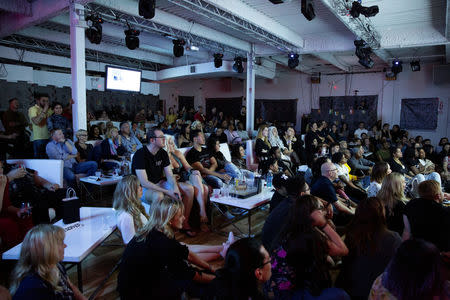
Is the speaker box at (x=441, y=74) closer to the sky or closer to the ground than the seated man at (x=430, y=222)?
closer to the sky

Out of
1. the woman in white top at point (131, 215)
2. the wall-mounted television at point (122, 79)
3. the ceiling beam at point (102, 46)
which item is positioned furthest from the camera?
the wall-mounted television at point (122, 79)

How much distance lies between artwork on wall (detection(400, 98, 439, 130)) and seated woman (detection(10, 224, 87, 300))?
12556 mm

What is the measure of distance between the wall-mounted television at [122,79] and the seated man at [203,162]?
4.79m

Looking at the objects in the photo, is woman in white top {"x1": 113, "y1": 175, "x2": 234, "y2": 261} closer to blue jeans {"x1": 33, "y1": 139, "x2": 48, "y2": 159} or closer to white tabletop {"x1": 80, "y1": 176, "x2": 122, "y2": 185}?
white tabletop {"x1": 80, "y1": 176, "x2": 122, "y2": 185}

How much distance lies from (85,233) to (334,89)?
1240 cm

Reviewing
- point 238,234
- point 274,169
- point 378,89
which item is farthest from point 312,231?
point 378,89

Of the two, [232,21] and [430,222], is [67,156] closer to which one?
[232,21]

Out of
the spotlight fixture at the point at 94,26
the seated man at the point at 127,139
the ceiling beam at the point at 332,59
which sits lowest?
the seated man at the point at 127,139

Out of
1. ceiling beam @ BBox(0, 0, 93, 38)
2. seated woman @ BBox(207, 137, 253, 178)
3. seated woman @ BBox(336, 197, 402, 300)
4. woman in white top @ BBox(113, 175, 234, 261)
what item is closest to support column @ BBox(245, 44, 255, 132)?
seated woman @ BBox(207, 137, 253, 178)

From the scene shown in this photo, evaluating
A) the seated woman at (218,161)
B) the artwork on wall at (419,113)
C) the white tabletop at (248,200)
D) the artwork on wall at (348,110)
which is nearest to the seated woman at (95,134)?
the seated woman at (218,161)

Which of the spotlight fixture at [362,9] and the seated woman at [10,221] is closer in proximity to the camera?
the seated woman at [10,221]

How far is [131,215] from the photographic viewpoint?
2779 millimetres

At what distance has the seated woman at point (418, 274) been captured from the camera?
1408 millimetres

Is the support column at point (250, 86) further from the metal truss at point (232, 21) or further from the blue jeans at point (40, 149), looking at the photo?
the blue jeans at point (40, 149)
